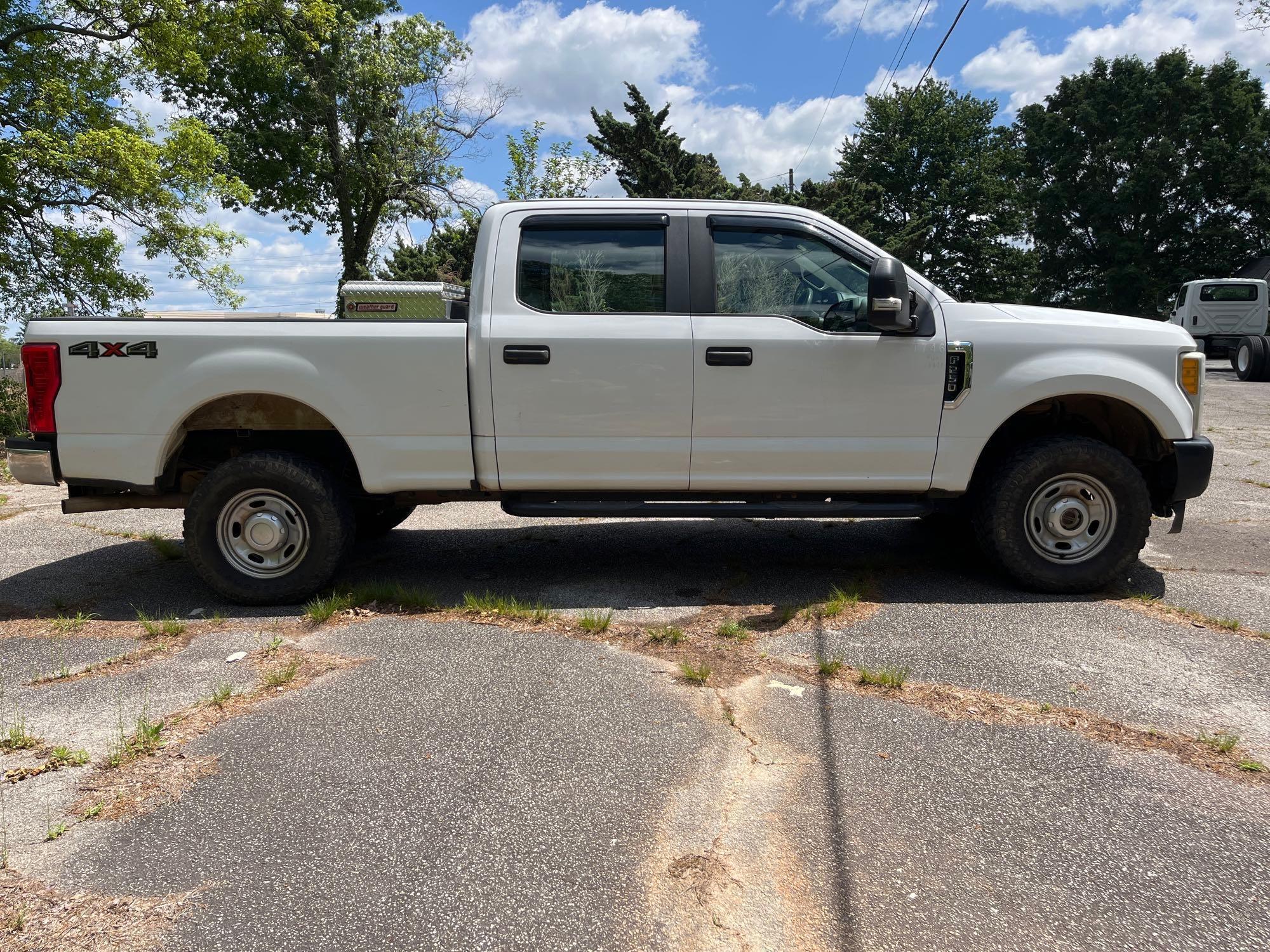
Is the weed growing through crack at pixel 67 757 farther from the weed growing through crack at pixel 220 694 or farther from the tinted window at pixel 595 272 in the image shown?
the tinted window at pixel 595 272

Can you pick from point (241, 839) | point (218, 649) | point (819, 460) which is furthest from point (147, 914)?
point (819, 460)

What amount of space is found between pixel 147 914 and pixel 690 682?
2.15 meters

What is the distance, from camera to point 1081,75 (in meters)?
48.4

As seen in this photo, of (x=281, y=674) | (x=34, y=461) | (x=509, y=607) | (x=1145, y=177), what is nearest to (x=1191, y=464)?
(x=509, y=607)

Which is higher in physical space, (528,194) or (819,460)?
(528,194)

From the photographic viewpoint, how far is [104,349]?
4.64m

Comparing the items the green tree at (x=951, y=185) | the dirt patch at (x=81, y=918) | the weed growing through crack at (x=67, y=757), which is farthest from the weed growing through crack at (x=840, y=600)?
the green tree at (x=951, y=185)

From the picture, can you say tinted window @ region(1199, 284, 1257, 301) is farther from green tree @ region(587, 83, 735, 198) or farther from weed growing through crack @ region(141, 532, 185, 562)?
weed growing through crack @ region(141, 532, 185, 562)

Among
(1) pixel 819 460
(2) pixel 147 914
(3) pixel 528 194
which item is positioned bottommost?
(2) pixel 147 914

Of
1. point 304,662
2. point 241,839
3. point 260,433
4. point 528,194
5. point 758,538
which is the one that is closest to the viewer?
point 241,839

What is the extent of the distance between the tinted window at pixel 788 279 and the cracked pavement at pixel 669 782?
1631 mm

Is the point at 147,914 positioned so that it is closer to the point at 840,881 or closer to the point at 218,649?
the point at 840,881

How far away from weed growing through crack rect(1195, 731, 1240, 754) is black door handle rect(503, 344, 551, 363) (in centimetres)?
336

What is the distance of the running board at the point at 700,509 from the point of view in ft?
16.0
